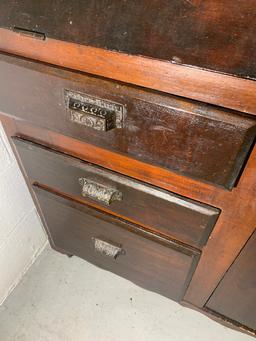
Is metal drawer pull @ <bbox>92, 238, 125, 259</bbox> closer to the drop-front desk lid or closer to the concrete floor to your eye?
the concrete floor

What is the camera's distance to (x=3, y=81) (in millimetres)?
476

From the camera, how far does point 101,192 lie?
1.87ft

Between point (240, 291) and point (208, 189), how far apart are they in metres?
0.34

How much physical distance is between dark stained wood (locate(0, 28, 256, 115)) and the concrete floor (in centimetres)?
84

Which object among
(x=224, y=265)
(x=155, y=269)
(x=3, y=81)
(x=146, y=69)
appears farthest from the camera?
(x=155, y=269)

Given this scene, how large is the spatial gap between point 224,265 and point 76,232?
40 centimetres

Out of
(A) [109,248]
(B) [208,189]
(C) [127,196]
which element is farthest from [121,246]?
(B) [208,189]

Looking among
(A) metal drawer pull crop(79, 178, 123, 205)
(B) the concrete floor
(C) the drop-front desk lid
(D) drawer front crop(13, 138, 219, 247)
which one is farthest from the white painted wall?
(C) the drop-front desk lid

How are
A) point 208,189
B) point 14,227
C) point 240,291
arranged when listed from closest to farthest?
point 208,189, point 240,291, point 14,227

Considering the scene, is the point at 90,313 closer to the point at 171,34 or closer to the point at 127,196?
the point at 127,196

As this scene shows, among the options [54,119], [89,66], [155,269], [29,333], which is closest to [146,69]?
[89,66]

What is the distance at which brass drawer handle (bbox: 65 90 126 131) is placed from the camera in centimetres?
40

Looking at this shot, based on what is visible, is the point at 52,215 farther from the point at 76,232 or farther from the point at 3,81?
the point at 3,81

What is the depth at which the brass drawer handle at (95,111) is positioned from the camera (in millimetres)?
404
